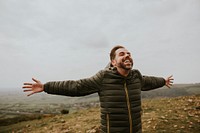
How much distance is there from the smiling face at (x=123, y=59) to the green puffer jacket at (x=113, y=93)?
0.70ft

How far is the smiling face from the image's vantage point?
4.10 meters

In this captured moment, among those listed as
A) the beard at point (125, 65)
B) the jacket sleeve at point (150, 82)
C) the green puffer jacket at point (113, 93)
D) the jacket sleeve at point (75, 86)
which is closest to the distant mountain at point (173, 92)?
the jacket sleeve at point (150, 82)

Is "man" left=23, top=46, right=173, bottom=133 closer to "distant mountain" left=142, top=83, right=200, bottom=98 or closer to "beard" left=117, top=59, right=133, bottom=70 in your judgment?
"beard" left=117, top=59, right=133, bottom=70

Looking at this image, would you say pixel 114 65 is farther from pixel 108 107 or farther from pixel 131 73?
pixel 108 107

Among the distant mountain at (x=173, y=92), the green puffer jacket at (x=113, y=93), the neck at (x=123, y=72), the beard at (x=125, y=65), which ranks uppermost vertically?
the beard at (x=125, y=65)

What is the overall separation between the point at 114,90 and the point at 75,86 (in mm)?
874

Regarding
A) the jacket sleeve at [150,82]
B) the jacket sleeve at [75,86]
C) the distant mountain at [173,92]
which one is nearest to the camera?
the jacket sleeve at [75,86]

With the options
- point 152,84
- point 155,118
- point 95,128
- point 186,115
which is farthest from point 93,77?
point 186,115

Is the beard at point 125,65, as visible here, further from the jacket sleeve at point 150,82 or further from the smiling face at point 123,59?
the jacket sleeve at point 150,82

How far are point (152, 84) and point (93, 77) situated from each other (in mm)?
1743

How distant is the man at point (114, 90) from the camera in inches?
160

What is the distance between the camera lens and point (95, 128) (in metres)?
8.39

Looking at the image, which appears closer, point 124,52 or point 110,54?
point 124,52

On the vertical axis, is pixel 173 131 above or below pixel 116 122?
below
